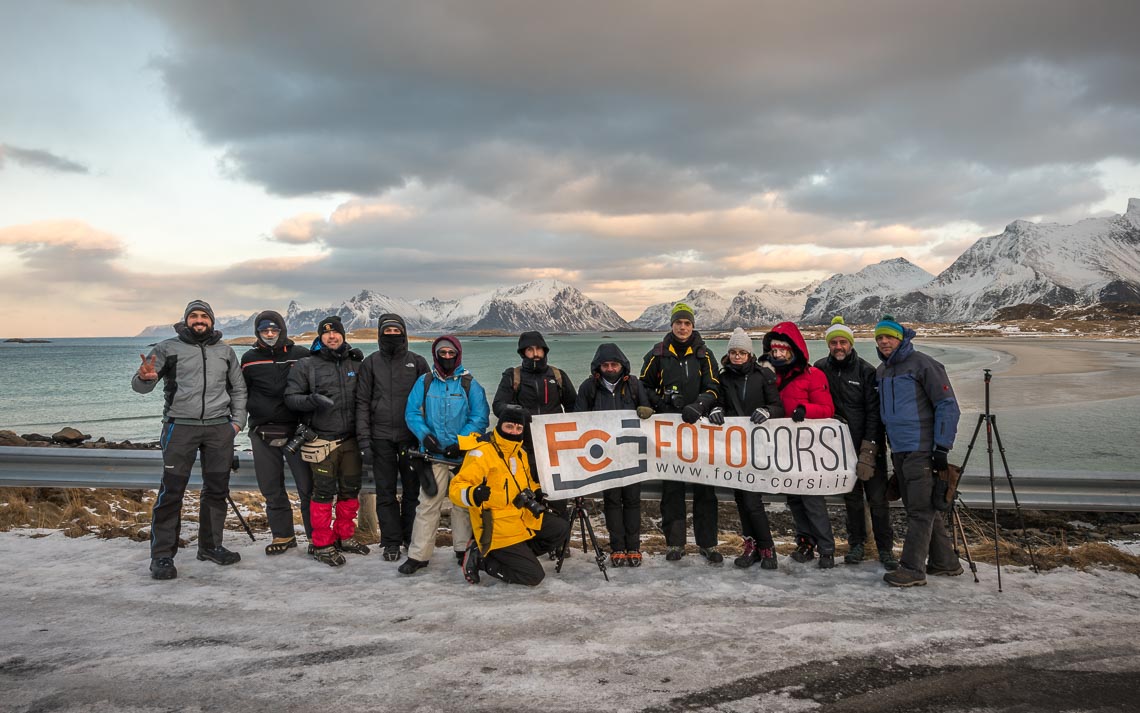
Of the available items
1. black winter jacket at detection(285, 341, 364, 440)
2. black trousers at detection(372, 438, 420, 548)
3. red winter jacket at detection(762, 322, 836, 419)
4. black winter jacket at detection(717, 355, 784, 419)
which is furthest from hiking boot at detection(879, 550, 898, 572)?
black winter jacket at detection(285, 341, 364, 440)

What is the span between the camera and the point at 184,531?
7918 mm

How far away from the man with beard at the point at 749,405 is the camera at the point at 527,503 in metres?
2.10

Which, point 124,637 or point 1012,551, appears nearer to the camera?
point 124,637

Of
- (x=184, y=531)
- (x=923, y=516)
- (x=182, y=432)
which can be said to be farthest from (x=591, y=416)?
(x=184, y=531)

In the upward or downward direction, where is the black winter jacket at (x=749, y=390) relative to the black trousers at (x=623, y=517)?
upward

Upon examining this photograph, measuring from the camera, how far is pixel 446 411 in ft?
22.4

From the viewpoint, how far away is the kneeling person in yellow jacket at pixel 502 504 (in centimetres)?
610

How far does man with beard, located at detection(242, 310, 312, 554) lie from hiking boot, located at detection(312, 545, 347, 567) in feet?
1.92

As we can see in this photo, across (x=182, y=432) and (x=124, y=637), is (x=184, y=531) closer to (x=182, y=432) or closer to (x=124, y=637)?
(x=182, y=432)

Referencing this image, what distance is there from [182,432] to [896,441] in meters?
7.45

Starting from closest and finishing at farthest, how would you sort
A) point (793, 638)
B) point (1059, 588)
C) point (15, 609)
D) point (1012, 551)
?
point (793, 638), point (15, 609), point (1059, 588), point (1012, 551)

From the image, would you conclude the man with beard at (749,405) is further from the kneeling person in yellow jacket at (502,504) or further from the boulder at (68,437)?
the boulder at (68,437)

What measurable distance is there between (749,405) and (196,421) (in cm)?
610

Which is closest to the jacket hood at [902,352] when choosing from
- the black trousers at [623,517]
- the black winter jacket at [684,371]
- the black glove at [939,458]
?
the black glove at [939,458]
